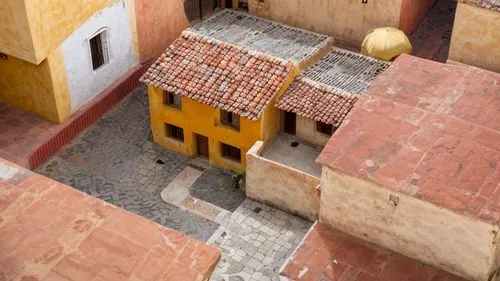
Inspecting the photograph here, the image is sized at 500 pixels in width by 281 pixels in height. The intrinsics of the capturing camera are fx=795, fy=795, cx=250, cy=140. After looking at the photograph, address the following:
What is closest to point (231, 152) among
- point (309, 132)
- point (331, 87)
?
point (309, 132)

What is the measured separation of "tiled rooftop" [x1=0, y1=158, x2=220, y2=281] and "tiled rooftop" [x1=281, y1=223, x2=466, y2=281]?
16.3 feet

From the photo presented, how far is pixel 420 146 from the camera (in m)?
24.8

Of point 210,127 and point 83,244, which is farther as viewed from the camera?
point 210,127

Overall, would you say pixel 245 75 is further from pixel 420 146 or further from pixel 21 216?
pixel 21 216

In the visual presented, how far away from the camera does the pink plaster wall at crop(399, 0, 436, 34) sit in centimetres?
3494

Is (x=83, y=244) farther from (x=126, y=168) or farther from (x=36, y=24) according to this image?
(x=36, y=24)

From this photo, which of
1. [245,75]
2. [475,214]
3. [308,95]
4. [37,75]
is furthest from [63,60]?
[475,214]

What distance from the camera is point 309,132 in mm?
30750

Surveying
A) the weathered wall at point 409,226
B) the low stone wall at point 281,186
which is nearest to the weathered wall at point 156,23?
the low stone wall at point 281,186

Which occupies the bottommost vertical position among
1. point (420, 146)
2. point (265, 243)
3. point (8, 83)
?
Answer: point (265, 243)

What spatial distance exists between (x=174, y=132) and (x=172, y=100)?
5.10 feet

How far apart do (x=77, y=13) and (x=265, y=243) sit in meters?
11.8

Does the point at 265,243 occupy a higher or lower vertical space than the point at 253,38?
lower

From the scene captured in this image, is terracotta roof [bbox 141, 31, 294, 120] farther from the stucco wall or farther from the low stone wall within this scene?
the stucco wall
